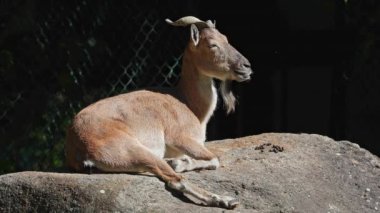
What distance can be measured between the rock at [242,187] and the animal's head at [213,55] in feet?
1.73

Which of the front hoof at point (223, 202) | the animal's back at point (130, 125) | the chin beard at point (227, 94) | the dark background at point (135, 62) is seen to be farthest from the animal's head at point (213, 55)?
the dark background at point (135, 62)

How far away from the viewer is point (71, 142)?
6.02 metres

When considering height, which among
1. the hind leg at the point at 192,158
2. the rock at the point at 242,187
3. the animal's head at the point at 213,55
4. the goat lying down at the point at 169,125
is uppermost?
the animal's head at the point at 213,55

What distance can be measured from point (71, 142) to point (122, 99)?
461 mm

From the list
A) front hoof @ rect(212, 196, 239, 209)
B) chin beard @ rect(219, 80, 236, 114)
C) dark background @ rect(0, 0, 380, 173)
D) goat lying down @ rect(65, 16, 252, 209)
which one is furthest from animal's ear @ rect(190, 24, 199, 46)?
dark background @ rect(0, 0, 380, 173)

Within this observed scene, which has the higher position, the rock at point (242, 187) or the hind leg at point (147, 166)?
the hind leg at point (147, 166)

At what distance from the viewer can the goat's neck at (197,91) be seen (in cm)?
655

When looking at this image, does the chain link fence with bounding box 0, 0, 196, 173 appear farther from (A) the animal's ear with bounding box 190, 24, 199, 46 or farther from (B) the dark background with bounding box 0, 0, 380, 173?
(A) the animal's ear with bounding box 190, 24, 199, 46

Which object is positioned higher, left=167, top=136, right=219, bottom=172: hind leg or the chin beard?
the chin beard

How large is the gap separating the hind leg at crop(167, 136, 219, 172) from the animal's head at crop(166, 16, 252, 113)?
57 centimetres

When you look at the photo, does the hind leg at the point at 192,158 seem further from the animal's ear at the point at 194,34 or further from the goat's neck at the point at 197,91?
the animal's ear at the point at 194,34

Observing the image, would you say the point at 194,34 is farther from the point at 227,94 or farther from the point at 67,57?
the point at 67,57

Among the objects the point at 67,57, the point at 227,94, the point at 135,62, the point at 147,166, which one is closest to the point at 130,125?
the point at 147,166

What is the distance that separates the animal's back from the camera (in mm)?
5887
